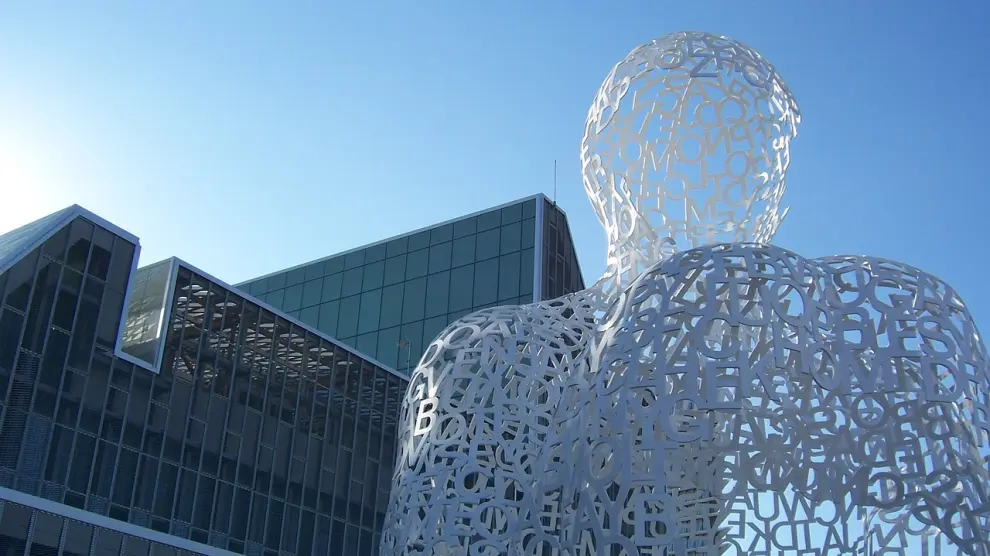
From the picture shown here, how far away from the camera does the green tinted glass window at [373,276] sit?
39188 mm

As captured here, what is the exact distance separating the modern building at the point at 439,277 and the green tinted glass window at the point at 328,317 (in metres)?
0.03

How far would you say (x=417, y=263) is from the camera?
38406 mm

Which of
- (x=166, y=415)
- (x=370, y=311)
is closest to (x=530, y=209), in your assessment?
(x=370, y=311)

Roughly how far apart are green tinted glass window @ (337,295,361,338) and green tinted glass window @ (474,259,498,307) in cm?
502

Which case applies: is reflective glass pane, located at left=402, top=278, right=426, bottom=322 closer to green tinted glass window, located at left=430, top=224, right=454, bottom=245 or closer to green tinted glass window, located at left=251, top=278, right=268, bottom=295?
green tinted glass window, located at left=430, top=224, right=454, bottom=245

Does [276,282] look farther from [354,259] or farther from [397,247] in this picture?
[397,247]

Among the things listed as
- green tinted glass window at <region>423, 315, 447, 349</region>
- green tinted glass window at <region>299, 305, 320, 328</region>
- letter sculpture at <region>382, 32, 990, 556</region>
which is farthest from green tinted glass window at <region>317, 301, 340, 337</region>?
letter sculpture at <region>382, 32, 990, 556</region>

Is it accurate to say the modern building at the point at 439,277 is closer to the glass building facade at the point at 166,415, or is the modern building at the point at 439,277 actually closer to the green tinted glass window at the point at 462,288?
the green tinted glass window at the point at 462,288

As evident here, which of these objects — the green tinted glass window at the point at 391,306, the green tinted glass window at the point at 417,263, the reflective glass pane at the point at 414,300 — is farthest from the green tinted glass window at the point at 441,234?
the green tinted glass window at the point at 391,306

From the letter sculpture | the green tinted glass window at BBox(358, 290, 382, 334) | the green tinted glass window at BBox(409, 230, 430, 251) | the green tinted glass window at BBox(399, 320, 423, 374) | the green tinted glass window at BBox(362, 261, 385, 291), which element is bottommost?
the letter sculpture

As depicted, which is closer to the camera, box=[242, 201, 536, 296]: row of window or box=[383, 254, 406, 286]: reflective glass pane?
box=[242, 201, 536, 296]: row of window

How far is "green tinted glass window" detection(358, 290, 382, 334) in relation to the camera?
126 ft

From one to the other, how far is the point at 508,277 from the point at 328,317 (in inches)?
304

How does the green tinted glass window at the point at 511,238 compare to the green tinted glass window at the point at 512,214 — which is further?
the green tinted glass window at the point at 512,214
